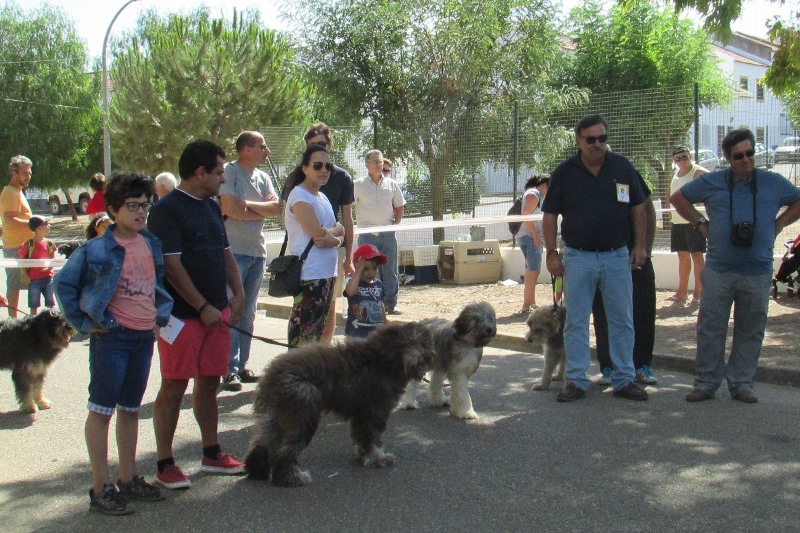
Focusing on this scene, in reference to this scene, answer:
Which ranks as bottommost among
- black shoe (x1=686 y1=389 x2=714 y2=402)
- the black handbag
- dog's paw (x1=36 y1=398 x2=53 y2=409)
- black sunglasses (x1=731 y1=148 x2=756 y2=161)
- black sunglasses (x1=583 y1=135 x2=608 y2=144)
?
dog's paw (x1=36 y1=398 x2=53 y2=409)

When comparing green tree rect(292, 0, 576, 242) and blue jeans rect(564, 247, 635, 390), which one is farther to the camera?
green tree rect(292, 0, 576, 242)

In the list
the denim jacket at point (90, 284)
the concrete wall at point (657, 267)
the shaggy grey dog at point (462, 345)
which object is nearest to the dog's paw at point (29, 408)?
the denim jacket at point (90, 284)

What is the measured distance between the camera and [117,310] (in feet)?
14.5

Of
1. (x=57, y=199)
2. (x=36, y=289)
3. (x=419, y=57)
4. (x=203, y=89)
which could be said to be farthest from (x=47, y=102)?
(x=36, y=289)

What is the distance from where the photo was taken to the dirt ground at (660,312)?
28.2ft

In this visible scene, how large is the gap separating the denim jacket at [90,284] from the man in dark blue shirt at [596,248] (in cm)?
372

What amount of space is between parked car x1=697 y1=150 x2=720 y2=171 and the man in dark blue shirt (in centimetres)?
628

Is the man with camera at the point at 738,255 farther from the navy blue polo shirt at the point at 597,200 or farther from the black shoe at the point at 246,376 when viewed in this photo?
the black shoe at the point at 246,376

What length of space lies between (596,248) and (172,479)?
371 centimetres

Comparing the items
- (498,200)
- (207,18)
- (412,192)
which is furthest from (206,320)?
(207,18)

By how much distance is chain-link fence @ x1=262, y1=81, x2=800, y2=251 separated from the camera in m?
12.9

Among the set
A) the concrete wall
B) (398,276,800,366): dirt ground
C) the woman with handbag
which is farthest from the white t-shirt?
the concrete wall

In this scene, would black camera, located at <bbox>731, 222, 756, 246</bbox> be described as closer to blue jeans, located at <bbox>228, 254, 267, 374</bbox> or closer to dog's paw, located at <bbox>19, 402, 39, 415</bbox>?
blue jeans, located at <bbox>228, 254, 267, 374</bbox>

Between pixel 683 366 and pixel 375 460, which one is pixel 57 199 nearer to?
pixel 683 366
